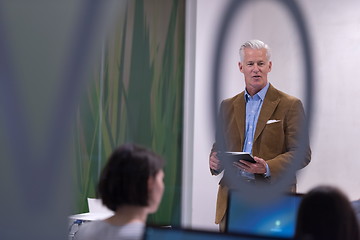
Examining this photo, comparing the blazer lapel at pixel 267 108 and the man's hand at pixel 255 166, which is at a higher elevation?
the blazer lapel at pixel 267 108

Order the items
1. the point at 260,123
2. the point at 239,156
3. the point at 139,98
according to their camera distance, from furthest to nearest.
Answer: the point at 139,98 → the point at 260,123 → the point at 239,156

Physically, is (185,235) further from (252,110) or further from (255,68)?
(255,68)

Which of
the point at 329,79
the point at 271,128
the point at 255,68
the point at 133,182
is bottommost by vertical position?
the point at 133,182

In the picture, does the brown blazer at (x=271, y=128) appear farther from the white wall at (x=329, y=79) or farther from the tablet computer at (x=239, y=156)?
the white wall at (x=329, y=79)

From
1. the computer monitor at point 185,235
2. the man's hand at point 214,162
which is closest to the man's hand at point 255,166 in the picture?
the man's hand at point 214,162

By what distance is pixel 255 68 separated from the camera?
3244mm

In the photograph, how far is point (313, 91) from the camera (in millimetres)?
2549

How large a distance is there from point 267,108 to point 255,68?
0.84 ft

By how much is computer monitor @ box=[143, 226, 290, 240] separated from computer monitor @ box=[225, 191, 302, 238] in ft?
2.70

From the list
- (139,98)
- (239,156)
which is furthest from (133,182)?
(139,98)

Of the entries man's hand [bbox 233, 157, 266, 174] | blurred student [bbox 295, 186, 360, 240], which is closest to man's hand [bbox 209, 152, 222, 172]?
man's hand [bbox 233, 157, 266, 174]

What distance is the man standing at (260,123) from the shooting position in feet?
9.71

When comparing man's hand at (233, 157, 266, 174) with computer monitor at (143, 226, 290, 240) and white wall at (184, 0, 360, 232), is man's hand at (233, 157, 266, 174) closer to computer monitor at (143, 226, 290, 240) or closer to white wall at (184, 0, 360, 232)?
computer monitor at (143, 226, 290, 240)

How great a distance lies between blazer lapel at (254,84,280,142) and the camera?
308 centimetres
